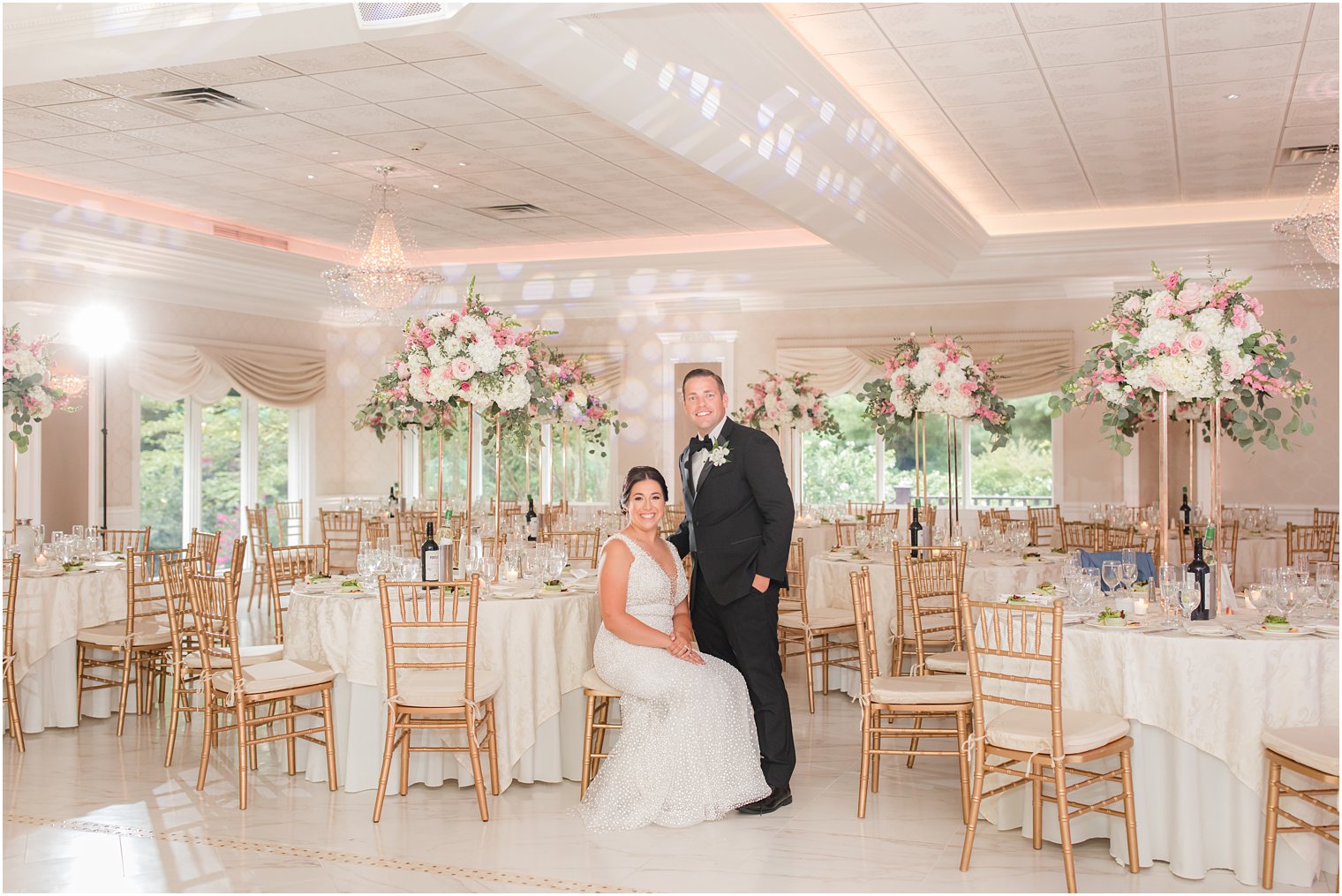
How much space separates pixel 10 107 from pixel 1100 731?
721 centimetres

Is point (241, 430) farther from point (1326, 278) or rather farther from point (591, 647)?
point (1326, 278)

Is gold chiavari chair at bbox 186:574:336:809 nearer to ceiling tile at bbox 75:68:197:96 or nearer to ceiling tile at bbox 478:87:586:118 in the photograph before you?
ceiling tile at bbox 75:68:197:96

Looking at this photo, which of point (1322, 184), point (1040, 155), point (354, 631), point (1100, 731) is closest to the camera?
point (1100, 731)

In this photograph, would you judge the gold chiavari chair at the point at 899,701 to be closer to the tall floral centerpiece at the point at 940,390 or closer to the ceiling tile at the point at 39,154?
the tall floral centerpiece at the point at 940,390

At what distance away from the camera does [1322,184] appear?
379 inches

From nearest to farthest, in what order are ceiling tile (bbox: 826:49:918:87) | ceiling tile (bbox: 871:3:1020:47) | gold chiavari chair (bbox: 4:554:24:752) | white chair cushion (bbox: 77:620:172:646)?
A: ceiling tile (bbox: 871:3:1020:47), gold chiavari chair (bbox: 4:554:24:752), ceiling tile (bbox: 826:49:918:87), white chair cushion (bbox: 77:620:172:646)

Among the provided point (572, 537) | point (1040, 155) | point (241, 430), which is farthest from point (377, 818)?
point (241, 430)

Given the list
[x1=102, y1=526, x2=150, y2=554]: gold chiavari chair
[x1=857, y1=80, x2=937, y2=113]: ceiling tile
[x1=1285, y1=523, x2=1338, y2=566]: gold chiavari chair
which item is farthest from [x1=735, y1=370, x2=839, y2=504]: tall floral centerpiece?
[x1=102, y1=526, x2=150, y2=554]: gold chiavari chair

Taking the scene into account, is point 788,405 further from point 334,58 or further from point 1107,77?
point 334,58

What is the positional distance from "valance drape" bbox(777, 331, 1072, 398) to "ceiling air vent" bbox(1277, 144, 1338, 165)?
3.47m

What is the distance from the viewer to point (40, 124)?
796 cm

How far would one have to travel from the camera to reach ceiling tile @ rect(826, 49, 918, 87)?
6660 mm

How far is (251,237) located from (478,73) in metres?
5.98

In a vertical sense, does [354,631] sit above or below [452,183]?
below
